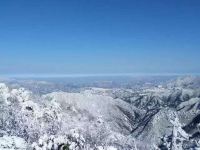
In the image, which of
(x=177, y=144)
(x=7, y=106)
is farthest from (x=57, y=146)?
(x=7, y=106)

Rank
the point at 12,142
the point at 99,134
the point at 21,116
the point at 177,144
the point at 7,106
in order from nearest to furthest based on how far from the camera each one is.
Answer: the point at 177,144
the point at 12,142
the point at 21,116
the point at 7,106
the point at 99,134

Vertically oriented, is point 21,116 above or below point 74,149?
below

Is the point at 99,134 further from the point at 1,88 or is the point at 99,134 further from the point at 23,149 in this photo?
the point at 23,149

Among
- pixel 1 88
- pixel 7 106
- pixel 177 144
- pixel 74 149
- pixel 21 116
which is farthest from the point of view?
pixel 1 88

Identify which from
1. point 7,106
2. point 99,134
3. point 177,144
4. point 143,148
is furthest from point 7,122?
point 177,144

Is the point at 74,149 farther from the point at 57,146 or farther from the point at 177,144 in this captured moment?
the point at 177,144

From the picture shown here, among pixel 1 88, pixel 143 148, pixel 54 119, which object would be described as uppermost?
pixel 1 88

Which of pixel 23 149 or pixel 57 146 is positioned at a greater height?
pixel 57 146

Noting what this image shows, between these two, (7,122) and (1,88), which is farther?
(1,88)

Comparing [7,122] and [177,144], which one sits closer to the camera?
[177,144]
